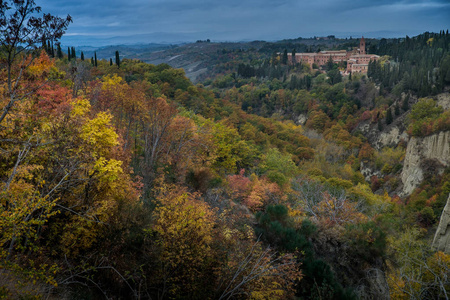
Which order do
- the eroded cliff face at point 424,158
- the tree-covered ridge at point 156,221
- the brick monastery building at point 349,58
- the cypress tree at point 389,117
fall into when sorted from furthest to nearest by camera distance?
the brick monastery building at point 349,58, the cypress tree at point 389,117, the eroded cliff face at point 424,158, the tree-covered ridge at point 156,221

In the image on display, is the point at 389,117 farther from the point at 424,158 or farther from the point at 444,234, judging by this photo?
the point at 444,234

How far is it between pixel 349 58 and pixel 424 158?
101019 millimetres

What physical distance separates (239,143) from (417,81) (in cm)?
7014

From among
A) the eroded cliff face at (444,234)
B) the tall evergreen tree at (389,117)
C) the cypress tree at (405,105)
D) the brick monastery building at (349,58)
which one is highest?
the brick monastery building at (349,58)

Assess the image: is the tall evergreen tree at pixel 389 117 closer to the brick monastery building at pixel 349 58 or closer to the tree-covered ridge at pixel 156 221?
the brick monastery building at pixel 349 58

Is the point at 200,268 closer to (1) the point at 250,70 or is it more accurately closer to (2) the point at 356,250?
(2) the point at 356,250

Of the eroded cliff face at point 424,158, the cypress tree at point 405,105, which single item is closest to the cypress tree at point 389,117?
the cypress tree at point 405,105

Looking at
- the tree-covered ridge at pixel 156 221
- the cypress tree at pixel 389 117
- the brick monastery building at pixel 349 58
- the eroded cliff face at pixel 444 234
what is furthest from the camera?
the brick monastery building at pixel 349 58

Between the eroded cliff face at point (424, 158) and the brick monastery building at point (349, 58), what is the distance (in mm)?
74242

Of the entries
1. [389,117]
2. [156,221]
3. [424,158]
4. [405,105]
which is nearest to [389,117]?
[389,117]

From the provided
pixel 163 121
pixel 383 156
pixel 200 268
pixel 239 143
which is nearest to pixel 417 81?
pixel 383 156

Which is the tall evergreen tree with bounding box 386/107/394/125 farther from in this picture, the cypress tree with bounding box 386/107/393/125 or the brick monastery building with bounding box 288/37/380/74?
the brick monastery building with bounding box 288/37/380/74

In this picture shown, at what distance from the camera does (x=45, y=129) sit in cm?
1019

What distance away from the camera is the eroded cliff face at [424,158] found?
49969 millimetres
